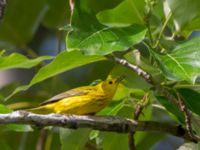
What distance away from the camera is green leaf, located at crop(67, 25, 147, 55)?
1153 mm

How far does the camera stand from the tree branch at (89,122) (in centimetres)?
111

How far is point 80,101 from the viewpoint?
1.57m

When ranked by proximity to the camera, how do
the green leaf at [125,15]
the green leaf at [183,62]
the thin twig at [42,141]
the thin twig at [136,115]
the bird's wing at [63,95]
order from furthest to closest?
the thin twig at [42,141] < the bird's wing at [63,95] < the green leaf at [125,15] < the thin twig at [136,115] < the green leaf at [183,62]

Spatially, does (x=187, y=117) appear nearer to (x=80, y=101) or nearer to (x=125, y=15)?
(x=125, y=15)

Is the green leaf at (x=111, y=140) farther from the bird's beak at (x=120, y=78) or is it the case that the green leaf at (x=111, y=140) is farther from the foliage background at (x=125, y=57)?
the bird's beak at (x=120, y=78)

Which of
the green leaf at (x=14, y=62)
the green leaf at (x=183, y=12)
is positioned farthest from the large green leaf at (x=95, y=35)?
the green leaf at (x=14, y=62)

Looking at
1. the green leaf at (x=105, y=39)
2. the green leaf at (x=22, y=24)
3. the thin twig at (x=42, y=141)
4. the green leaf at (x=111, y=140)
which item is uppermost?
the green leaf at (x=105, y=39)

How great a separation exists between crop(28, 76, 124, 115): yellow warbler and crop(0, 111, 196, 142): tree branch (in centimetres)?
31

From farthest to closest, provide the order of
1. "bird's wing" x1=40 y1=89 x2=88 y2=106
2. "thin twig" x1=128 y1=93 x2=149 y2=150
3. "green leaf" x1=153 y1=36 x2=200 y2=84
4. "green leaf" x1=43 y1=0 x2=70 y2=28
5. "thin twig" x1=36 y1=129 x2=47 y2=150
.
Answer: "green leaf" x1=43 y1=0 x2=70 y2=28, "thin twig" x1=36 y1=129 x2=47 y2=150, "bird's wing" x1=40 y1=89 x2=88 y2=106, "thin twig" x1=128 y1=93 x2=149 y2=150, "green leaf" x1=153 y1=36 x2=200 y2=84

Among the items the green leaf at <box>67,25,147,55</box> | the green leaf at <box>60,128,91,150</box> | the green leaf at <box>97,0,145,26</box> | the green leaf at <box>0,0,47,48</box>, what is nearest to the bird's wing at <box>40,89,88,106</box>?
the green leaf at <box>60,128,91,150</box>

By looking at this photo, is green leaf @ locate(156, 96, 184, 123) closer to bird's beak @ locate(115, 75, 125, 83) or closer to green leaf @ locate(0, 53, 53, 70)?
bird's beak @ locate(115, 75, 125, 83)

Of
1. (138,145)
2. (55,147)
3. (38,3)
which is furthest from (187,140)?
(38,3)

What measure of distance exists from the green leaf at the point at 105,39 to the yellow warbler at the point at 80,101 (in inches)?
11.2

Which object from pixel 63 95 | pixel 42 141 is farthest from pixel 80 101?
pixel 42 141
